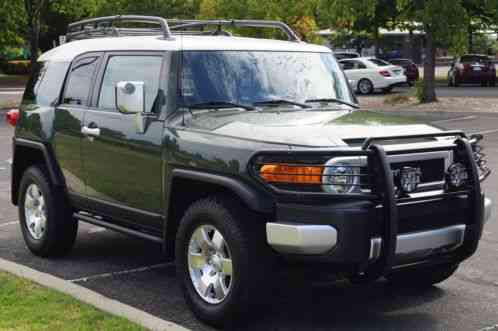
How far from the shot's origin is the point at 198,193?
5930 millimetres

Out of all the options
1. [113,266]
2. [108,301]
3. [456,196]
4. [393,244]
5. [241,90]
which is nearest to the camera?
[393,244]

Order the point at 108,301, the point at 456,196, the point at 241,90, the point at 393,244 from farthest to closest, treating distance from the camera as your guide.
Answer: the point at 241,90 < the point at 108,301 < the point at 456,196 < the point at 393,244

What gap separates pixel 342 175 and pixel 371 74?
31.7 m

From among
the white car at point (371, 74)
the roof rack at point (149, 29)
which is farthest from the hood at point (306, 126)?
the white car at point (371, 74)

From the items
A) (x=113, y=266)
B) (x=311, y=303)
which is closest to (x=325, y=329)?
(x=311, y=303)

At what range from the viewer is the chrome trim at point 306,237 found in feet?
16.5

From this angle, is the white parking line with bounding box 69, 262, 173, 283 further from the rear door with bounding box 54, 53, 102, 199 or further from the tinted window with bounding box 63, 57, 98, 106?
the tinted window with bounding box 63, 57, 98, 106

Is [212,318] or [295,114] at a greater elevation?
[295,114]

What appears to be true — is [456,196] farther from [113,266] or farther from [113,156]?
[113,266]

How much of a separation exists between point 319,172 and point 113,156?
212cm

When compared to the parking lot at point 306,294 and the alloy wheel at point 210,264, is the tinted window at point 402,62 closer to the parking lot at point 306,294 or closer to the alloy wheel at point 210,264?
the parking lot at point 306,294

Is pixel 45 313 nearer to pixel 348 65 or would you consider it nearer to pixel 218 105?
pixel 218 105

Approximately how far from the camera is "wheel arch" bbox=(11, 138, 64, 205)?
755 centimetres

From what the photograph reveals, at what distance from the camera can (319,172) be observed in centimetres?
513
